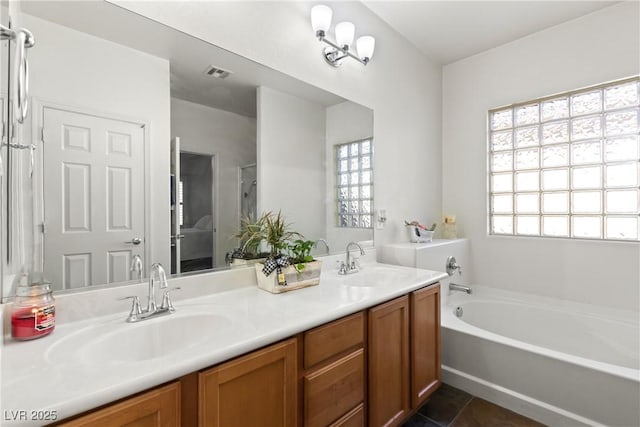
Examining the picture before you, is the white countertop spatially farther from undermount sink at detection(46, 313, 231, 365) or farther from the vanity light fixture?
the vanity light fixture

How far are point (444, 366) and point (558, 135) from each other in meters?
2.09

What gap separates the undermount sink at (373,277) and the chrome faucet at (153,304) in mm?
925

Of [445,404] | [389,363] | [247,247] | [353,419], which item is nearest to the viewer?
[353,419]

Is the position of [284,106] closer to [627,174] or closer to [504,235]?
[504,235]

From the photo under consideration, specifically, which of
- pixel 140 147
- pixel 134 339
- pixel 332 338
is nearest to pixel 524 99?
pixel 332 338

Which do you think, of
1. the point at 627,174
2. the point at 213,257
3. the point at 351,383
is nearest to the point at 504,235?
A: the point at 627,174

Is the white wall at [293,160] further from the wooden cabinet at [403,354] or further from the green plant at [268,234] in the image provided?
the wooden cabinet at [403,354]

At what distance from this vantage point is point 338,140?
2053 millimetres

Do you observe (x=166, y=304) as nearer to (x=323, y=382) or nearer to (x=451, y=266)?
(x=323, y=382)

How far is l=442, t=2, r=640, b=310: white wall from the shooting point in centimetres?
218

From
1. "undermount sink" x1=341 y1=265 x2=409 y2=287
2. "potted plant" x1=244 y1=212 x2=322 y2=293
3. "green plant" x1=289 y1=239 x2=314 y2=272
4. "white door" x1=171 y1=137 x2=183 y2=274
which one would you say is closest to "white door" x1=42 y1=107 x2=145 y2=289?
"white door" x1=171 y1=137 x2=183 y2=274

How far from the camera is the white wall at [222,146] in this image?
133cm

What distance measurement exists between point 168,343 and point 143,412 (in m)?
0.40

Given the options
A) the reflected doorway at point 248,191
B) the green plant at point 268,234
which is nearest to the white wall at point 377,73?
the reflected doorway at point 248,191
